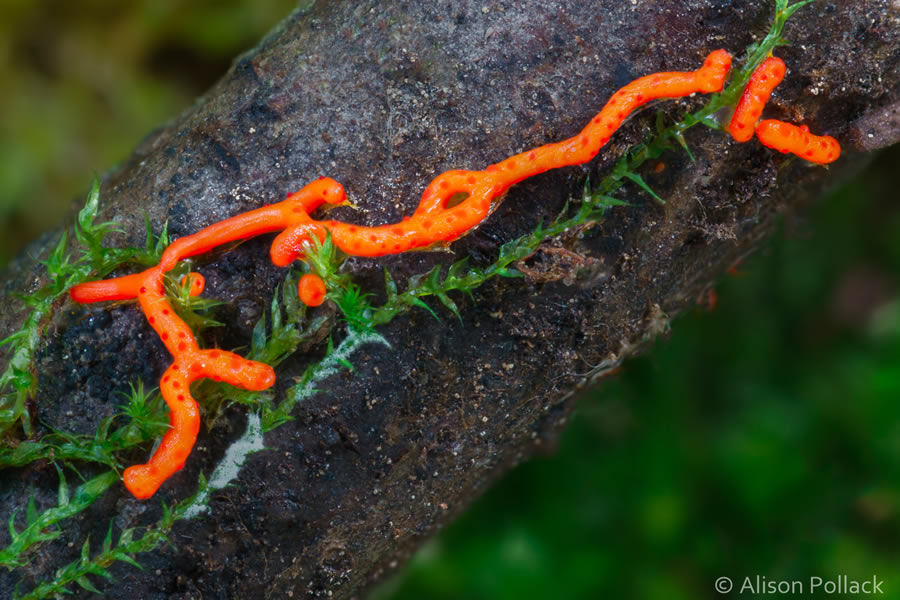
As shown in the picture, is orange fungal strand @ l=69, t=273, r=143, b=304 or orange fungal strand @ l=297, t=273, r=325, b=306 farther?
orange fungal strand @ l=69, t=273, r=143, b=304

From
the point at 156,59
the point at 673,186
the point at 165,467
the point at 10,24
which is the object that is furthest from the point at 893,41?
the point at 10,24

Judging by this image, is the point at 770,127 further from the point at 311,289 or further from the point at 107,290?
the point at 107,290

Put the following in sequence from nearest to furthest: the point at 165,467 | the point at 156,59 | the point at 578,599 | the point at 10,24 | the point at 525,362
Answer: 1. the point at 165,467
2. the point at 525,362
3. the point at 578,599
4. the point at 10,24
5. the point at 156,59

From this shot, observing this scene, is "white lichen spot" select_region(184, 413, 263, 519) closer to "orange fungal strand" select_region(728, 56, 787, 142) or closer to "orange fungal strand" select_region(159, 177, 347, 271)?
"orange fungal strand" select_region(159, 177, 347, 271)

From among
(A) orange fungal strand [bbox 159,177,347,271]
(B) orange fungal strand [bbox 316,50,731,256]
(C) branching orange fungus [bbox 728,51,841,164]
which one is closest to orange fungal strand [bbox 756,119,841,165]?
(C) branching orange fungus [bbox 728,51,841,164]

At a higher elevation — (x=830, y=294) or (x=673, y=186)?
(x=673, y=186)

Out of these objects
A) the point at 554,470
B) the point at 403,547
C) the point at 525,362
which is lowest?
the point at 554,470

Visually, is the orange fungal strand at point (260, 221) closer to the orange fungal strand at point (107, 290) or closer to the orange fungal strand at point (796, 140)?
the orange fungal strand at point (107, 290)

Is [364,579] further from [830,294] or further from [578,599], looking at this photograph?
[830,294]
